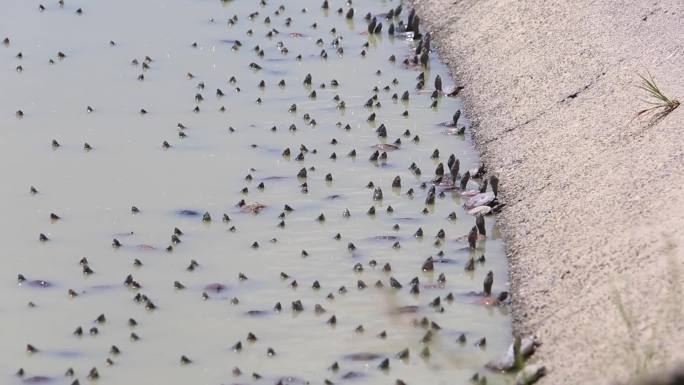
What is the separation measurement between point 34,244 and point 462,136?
515 centimetres

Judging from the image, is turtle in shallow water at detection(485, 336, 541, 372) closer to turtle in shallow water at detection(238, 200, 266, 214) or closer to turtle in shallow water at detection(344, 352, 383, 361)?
turtle in shallow water at detection(344, 352, 383, 361)

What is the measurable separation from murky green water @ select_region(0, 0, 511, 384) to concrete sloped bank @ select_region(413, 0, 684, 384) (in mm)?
455

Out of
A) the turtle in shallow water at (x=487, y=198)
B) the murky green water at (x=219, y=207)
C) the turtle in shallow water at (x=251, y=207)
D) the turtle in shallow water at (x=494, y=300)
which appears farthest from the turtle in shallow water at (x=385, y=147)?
the turtle in shallow water at (x=494, y=300)

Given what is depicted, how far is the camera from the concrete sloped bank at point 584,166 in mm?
9797

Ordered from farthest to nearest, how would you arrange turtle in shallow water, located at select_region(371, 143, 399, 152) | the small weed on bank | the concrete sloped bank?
turtle in shallow water, located at select_region(371, 143, 399, 152) → the small weed on bank → the concrete sloped bank

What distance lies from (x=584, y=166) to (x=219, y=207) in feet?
11.6

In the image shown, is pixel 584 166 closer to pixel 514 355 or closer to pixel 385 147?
pixel 385 147

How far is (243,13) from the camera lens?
20141 mm

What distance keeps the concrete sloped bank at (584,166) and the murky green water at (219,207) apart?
455 mm

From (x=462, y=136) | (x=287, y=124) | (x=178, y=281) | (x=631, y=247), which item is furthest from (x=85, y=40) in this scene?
(x=631, y=247)

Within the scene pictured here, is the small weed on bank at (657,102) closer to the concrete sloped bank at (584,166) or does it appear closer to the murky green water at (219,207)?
the concrete sloped bank at (584,166)

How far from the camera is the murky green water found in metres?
10.7

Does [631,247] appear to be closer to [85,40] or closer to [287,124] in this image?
[287,124]

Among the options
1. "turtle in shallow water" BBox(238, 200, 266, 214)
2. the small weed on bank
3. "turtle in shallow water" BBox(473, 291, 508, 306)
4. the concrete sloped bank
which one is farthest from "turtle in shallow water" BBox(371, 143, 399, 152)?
"turtle in shallow water" BBox(473, 291, 508, 306)
